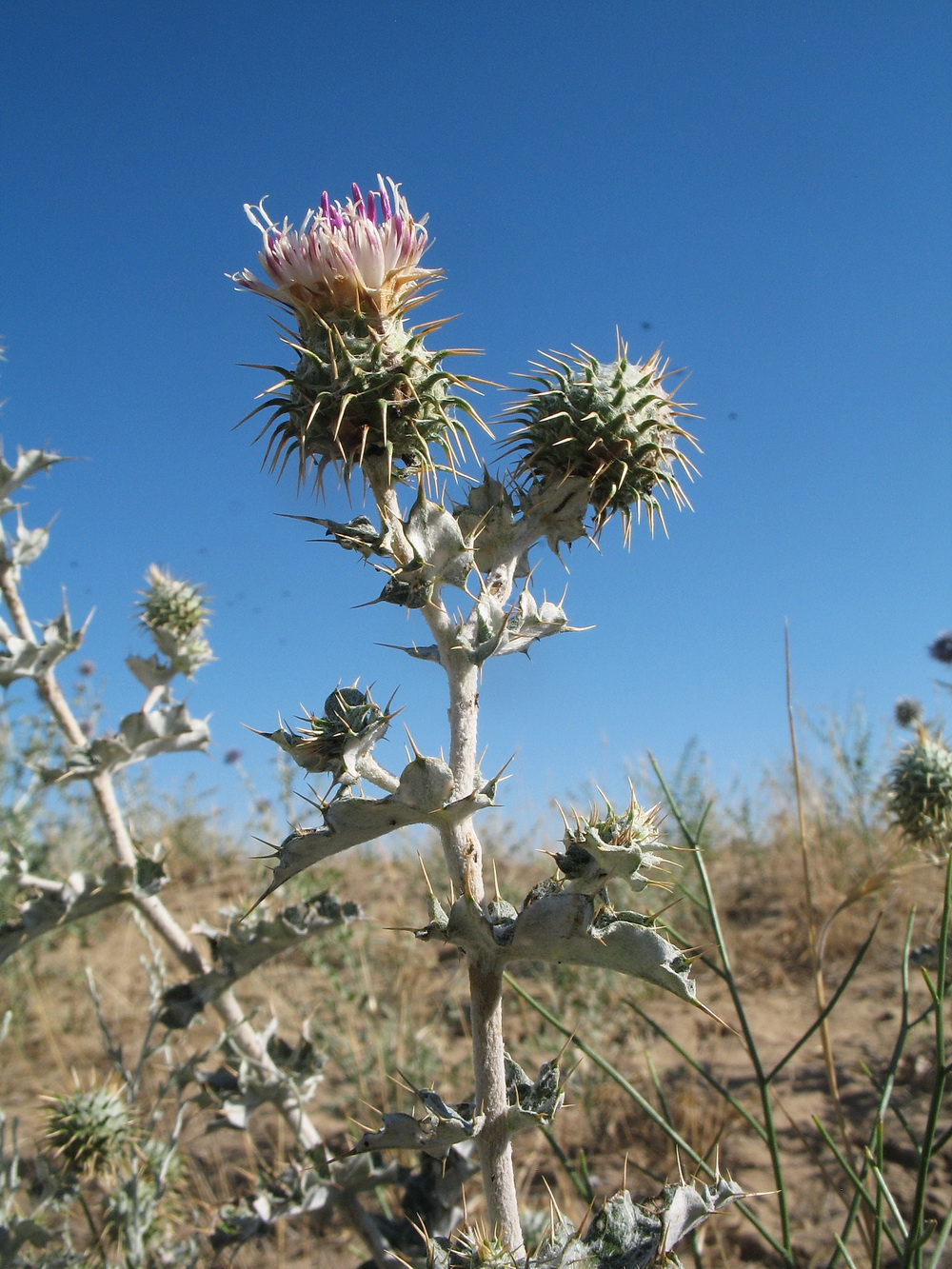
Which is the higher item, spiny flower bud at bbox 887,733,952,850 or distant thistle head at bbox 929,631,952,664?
distant thistle head at bbox 929,631,952,664

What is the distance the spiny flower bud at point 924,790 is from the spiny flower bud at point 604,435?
Answer: 2541 mm

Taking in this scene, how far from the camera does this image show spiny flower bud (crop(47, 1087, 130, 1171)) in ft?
12.0

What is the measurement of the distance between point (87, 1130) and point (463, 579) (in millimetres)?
3278

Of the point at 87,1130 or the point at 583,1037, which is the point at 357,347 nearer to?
the point at 87,1130

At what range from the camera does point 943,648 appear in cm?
873

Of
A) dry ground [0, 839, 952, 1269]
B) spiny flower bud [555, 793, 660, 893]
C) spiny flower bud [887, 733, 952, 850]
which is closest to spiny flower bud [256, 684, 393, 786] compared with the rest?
spiny flower bud [555, 793, 660, 893]

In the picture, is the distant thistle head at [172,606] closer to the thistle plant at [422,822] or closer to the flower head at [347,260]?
the thistle plant at [422,822]

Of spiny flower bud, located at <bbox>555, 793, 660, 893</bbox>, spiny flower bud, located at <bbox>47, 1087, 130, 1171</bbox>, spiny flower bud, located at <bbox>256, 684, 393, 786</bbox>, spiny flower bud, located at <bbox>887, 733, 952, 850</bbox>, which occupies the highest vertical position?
spiny flower bud, located at <bbox>887, 733, 952, 850</bbox>

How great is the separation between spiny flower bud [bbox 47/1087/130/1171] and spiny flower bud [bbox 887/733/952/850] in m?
3.94

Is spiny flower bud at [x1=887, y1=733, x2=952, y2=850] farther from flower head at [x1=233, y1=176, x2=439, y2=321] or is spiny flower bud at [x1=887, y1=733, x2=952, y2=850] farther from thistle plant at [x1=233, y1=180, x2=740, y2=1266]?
flower head at [x1=233, y1=176, x2=439, y2=321]

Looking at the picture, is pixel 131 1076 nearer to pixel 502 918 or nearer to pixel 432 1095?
pixel 432 1095

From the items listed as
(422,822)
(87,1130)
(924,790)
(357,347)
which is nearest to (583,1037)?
(924,790)

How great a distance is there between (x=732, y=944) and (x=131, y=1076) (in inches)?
211

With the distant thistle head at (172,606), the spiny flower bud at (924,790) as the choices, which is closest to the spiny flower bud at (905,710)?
the spiny flower bud at (924,790)
